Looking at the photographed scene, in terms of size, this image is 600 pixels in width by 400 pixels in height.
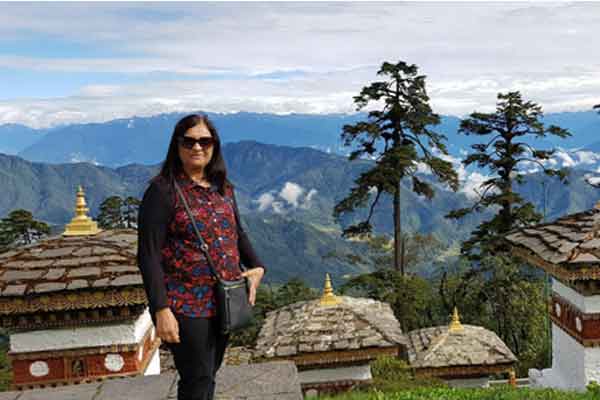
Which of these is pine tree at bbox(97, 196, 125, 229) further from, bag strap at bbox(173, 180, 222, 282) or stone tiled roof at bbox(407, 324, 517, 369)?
bag strap at bbox(173, 180, 222, 282)

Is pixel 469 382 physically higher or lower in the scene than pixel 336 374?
lower

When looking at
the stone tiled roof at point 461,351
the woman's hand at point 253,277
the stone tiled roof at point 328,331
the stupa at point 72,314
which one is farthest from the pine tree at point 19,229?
the woman's hand at point 253,277

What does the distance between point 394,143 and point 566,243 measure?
19298 millimetres

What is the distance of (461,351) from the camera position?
45.3 ft

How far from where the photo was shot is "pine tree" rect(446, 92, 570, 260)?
25516 millimetres

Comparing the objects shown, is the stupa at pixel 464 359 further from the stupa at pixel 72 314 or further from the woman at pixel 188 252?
the woman at pixel 188 252

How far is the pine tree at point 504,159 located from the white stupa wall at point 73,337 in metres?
21.2

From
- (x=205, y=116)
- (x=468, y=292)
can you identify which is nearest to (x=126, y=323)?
(x=205, y=116)

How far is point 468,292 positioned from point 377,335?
20.2 meters

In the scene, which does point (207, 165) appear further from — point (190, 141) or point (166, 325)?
point (166, 325)

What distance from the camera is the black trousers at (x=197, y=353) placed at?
3680 mm

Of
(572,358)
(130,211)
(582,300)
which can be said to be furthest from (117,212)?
(582,300)

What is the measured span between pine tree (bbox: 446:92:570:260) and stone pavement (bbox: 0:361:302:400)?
2084 cm

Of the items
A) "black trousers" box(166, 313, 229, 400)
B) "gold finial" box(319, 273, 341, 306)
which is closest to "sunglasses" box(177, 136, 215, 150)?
"black trousers" box(166, 313, 229, 400)
